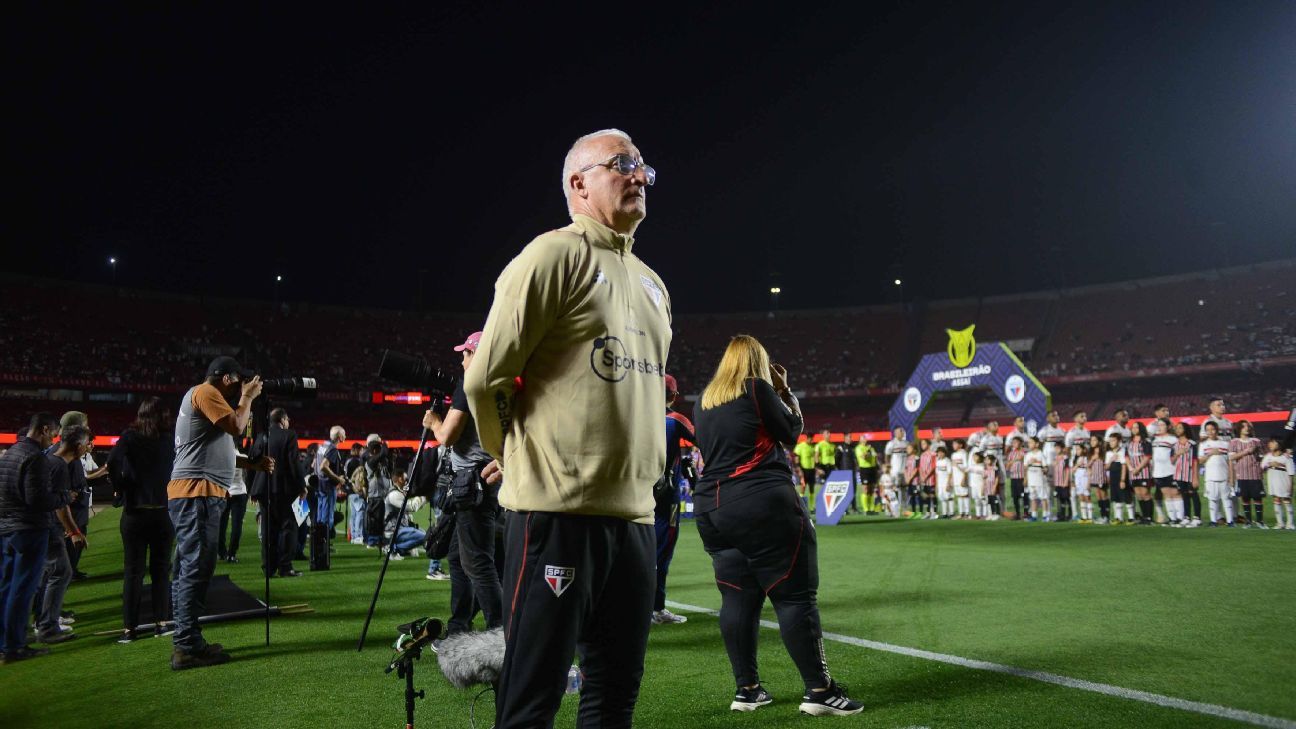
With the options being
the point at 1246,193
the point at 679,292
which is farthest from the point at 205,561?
the point at 1246,193

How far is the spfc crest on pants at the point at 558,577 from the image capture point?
2.00 metres

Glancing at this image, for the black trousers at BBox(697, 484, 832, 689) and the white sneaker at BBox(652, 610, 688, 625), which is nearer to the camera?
the black trousers at BBox(697, 484, 832, 689)

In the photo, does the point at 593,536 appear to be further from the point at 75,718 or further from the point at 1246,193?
the point at 1246,193

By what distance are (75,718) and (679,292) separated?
62.1 meters


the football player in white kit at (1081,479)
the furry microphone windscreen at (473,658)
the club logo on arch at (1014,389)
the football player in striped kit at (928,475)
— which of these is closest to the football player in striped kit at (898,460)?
the football player in striped kit at (928,475)

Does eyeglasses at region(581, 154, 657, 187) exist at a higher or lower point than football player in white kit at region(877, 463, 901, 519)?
higher

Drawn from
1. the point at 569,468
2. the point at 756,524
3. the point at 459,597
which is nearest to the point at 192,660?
the point at 459,597

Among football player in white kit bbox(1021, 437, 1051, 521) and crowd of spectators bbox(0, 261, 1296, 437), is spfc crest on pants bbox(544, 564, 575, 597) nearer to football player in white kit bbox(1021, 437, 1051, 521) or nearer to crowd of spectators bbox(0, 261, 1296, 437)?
football player in white kit bbox(1021, 437, 1051, 521)

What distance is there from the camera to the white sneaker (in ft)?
22.7

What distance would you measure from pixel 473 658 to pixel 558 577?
2264mm

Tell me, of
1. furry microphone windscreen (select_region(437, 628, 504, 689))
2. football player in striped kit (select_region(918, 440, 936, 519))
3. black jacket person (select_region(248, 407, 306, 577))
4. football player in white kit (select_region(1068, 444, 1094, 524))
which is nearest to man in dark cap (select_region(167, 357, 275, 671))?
furry microphone windscreen (select_region(437, 628, 504, 689))

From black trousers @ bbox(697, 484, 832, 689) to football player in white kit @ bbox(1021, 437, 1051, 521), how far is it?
1514 cm

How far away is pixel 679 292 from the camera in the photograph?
65.9 metres

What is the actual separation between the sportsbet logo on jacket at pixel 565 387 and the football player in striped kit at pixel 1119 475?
16.4 metres
